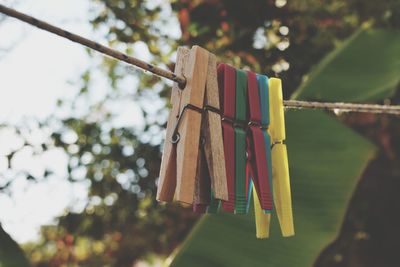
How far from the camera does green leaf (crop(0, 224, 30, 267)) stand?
6.23ft

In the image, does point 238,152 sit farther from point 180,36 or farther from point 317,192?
point 180,36

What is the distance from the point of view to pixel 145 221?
4.06 m

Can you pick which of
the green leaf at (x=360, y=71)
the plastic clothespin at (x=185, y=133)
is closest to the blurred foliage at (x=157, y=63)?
the green leaf at (x=360, y=71)

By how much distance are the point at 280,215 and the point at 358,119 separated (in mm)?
2590

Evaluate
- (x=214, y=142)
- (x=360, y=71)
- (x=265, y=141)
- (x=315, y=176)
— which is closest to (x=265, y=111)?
(x=265, y=141)

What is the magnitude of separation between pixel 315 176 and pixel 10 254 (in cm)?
117

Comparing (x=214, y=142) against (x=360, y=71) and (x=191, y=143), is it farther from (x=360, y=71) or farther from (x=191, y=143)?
(x=360, y=71)

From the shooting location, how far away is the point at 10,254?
191cm

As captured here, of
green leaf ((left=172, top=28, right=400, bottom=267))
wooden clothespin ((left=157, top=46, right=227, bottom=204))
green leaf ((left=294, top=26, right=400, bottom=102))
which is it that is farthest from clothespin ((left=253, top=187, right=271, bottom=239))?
green leaf ((left=294, top=26, right=400, bottom=102))

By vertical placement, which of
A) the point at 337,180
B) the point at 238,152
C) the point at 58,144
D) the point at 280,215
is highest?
the point at 58,144

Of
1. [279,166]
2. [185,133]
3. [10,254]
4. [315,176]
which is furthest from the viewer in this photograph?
[315,176]

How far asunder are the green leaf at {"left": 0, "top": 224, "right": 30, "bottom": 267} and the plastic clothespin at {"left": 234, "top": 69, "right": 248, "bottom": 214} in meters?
0.89

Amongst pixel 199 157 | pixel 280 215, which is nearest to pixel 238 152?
pixel 199 157

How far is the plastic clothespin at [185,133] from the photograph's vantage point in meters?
1.24
